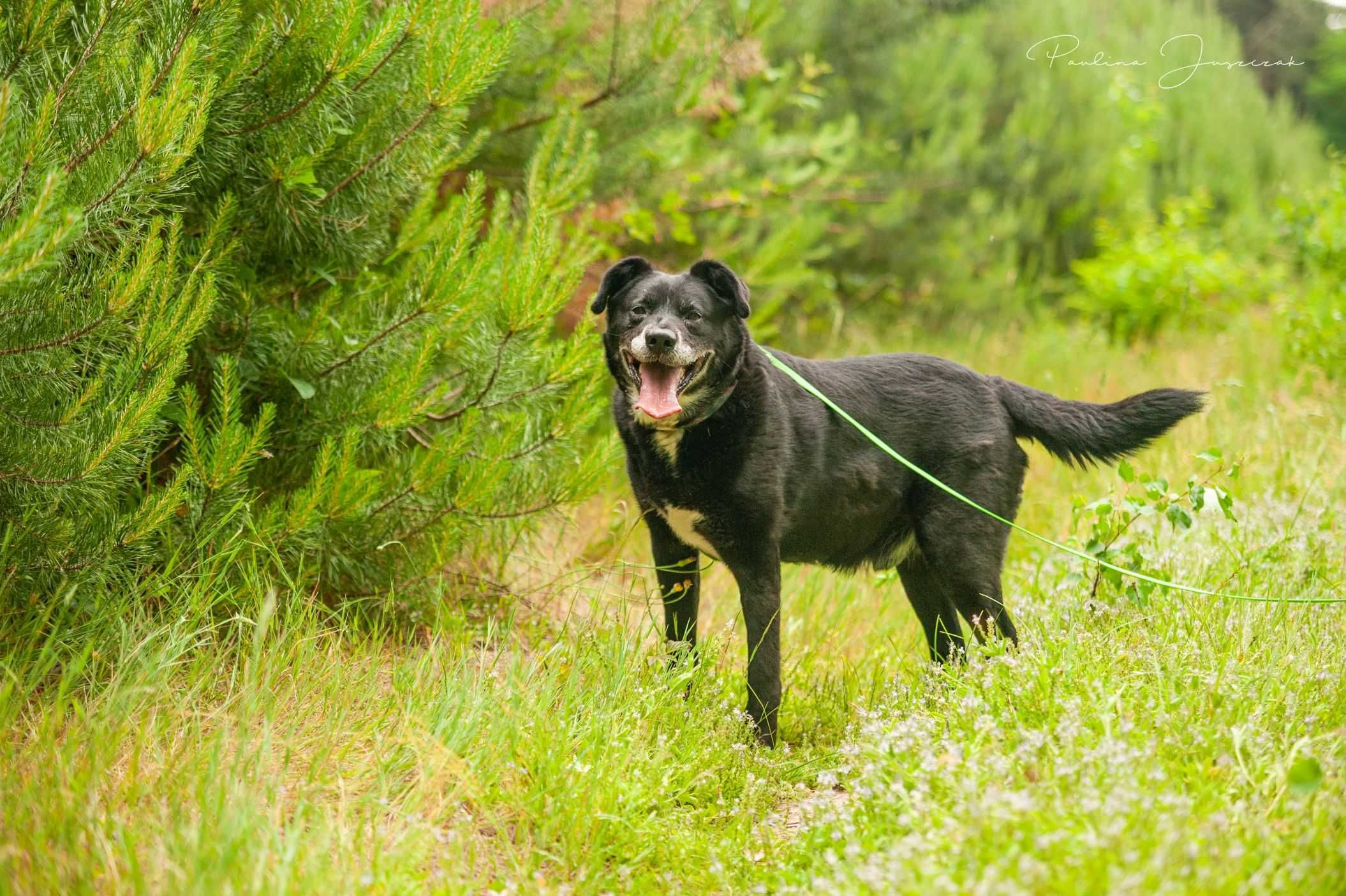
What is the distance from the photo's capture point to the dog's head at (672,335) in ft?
11.3

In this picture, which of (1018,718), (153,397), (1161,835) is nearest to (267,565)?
(153,397)

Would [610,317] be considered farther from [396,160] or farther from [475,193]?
[396,160]

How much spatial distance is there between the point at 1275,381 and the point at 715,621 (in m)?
4.56

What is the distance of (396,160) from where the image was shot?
11.7ft

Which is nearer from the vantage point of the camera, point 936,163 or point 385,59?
point 385,59

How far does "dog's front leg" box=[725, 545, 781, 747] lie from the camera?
3.47 m

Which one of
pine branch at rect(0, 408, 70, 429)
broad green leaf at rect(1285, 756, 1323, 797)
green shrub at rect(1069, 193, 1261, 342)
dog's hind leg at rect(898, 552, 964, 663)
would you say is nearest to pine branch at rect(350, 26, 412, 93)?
pine branch at rect(0, 408, 70, 429)

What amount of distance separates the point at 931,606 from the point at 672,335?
62.0 inches

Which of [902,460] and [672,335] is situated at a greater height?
[672,335]

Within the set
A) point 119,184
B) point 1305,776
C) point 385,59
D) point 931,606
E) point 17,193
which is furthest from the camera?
point 931,606

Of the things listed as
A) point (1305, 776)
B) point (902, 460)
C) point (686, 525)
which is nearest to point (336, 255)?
point (686, 525)

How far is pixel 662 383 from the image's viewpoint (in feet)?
11.5

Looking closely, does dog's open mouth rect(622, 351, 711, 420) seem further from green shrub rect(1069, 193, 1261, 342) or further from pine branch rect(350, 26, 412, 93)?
green shrub rect(1069, 193, 1261, 342)

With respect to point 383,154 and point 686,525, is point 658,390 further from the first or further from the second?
point 383,154
